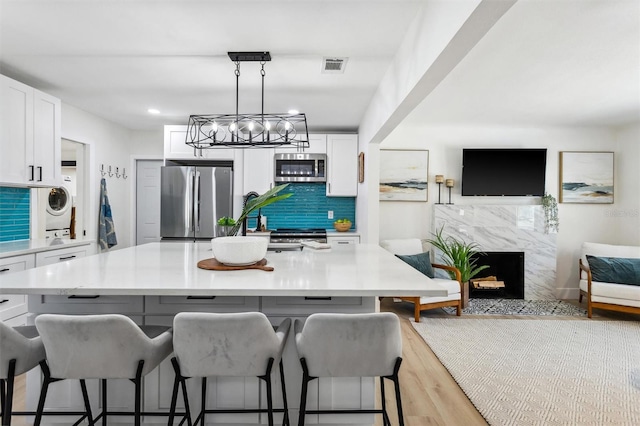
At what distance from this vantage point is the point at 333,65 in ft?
10.4

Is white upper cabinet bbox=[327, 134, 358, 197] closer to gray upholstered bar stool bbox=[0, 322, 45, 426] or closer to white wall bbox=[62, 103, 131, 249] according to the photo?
white wall bbox=[62, 103, 131, 249]

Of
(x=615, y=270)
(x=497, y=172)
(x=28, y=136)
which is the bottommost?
(x=615, y=270)

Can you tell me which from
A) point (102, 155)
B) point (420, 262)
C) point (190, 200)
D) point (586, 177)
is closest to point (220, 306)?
point (420, 262)

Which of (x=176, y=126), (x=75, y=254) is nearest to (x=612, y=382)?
(x=75, y=254)

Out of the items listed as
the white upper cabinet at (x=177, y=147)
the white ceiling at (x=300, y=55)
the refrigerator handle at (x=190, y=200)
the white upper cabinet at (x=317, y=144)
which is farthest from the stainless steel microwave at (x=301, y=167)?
the refrigerator handle at (x=190, y=200)

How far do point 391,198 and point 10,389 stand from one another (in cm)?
463

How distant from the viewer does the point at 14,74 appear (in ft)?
11.6

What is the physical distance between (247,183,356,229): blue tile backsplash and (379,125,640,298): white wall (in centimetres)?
59

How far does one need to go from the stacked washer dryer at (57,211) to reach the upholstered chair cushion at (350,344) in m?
6.06

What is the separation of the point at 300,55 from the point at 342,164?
2.47m

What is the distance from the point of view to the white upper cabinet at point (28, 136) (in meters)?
3.28

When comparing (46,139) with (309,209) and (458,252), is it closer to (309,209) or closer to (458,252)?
(309,209)

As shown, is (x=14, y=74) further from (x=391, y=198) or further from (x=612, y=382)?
(x=612, y=382)

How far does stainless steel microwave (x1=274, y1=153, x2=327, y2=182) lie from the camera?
5340mm
